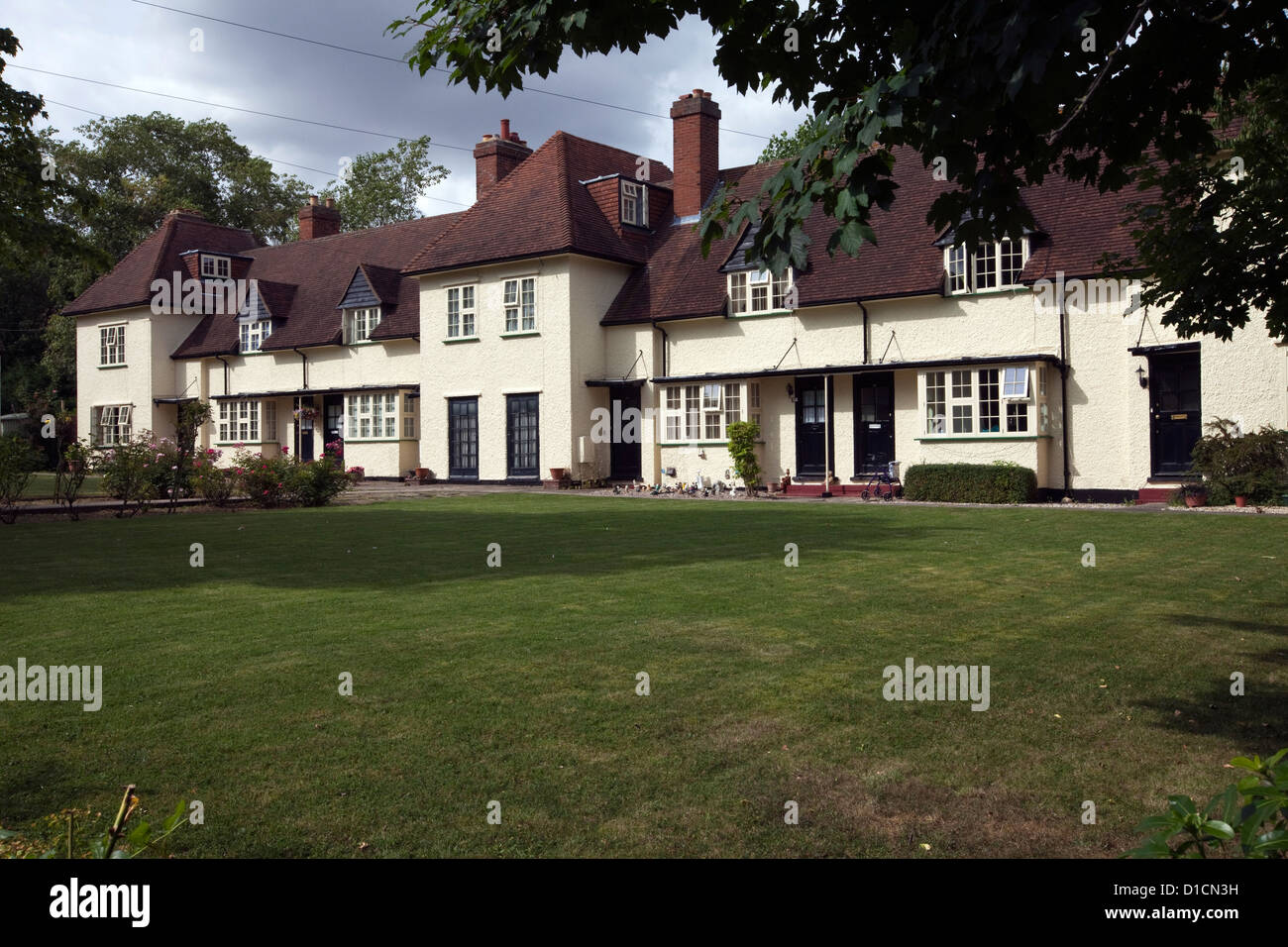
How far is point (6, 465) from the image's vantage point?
18.5 meters

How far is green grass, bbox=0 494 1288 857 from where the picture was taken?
4527mm

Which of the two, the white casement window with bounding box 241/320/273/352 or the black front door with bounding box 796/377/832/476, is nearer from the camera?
the black front door with bounding box 796/377/832/476

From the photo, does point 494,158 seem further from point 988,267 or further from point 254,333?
point 988,267

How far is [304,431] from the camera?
40.0 meters

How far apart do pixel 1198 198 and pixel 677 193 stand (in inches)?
1047

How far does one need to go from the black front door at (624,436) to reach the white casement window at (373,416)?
8796 millimetres

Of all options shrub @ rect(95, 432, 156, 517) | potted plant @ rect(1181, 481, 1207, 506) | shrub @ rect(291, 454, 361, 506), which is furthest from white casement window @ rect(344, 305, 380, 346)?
potted plant @ rect(1181, 481, 1207, 506)

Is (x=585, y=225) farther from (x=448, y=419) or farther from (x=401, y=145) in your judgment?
(x=401, y=145)

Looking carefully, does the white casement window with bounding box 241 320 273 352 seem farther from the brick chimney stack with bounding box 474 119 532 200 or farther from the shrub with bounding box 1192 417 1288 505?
the shrub with bounding box 1192 417 1288 505

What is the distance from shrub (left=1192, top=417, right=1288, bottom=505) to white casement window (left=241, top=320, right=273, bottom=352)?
34.0 meters

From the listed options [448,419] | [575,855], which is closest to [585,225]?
[448,419]

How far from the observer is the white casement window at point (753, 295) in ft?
93.4
